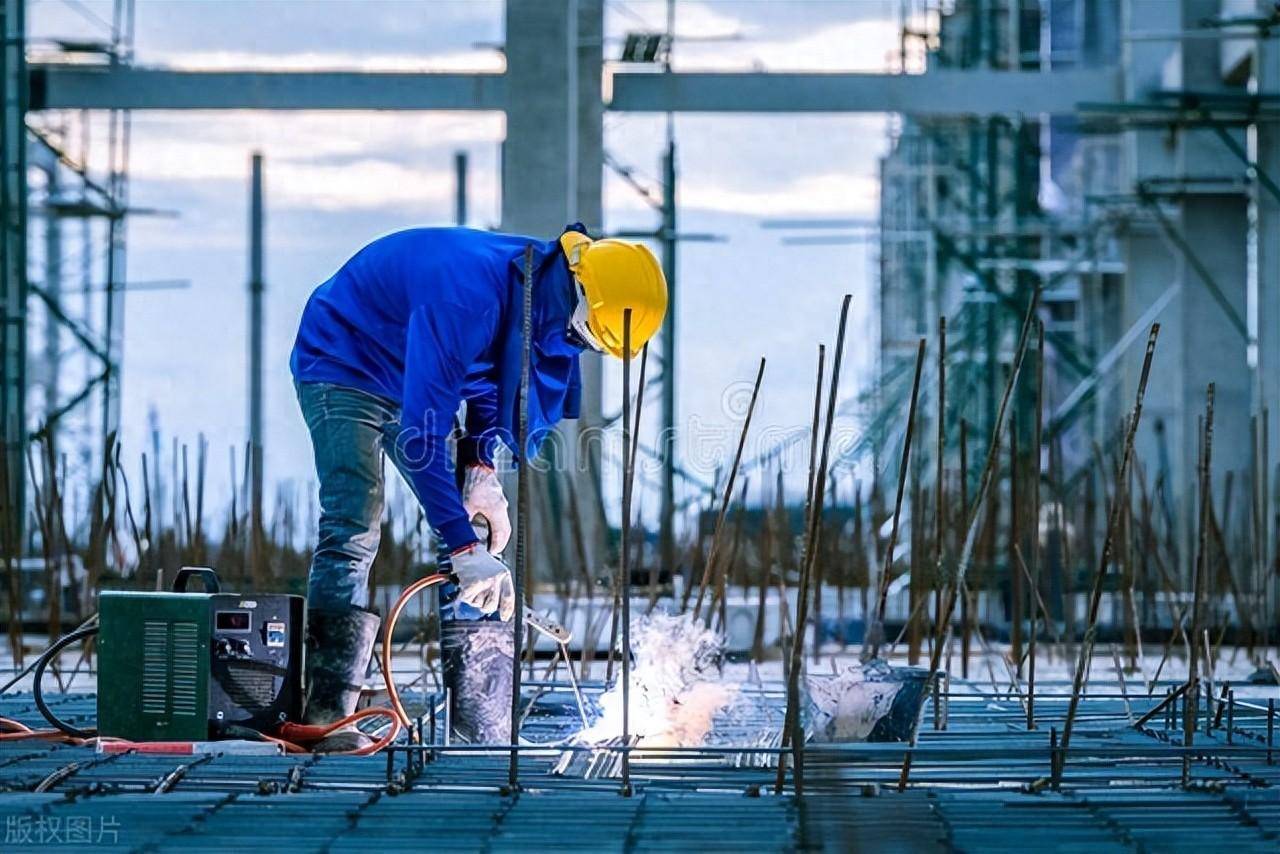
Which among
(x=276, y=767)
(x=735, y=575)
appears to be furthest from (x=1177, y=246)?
(x=276, y=767)

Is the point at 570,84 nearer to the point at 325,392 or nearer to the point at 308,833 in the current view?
the point at 325,392

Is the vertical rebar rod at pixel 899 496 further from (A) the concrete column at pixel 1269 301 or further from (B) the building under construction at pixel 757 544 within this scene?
(A) the concrete column at pixel 1269 301

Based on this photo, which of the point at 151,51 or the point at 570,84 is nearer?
the point at 570,84

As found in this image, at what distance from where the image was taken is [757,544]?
1101 cm

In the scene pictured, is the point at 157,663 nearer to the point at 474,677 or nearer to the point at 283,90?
the point at 474,677

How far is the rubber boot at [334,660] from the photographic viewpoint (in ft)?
15.3

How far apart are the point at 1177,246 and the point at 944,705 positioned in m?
9.75

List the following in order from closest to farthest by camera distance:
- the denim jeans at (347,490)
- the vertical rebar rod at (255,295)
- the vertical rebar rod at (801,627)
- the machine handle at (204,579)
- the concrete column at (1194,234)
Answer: the vertical rebar rod at (801,627) < the machine handle at (204,579) < the denim jeans at (347,490) < the concrete column at (1194,234) < the vertical rebar rod at (255,295)

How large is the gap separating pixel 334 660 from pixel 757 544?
6.49 metres

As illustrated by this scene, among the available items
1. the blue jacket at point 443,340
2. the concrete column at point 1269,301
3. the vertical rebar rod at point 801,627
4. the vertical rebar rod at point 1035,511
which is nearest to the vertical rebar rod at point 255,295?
the concrete column at point 1269,301

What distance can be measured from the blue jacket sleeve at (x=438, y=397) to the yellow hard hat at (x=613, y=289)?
27 centimetres

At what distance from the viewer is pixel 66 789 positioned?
3.71 meters

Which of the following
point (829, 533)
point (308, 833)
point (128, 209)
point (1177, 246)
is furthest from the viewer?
point (128, 209)

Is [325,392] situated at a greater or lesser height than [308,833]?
greater
